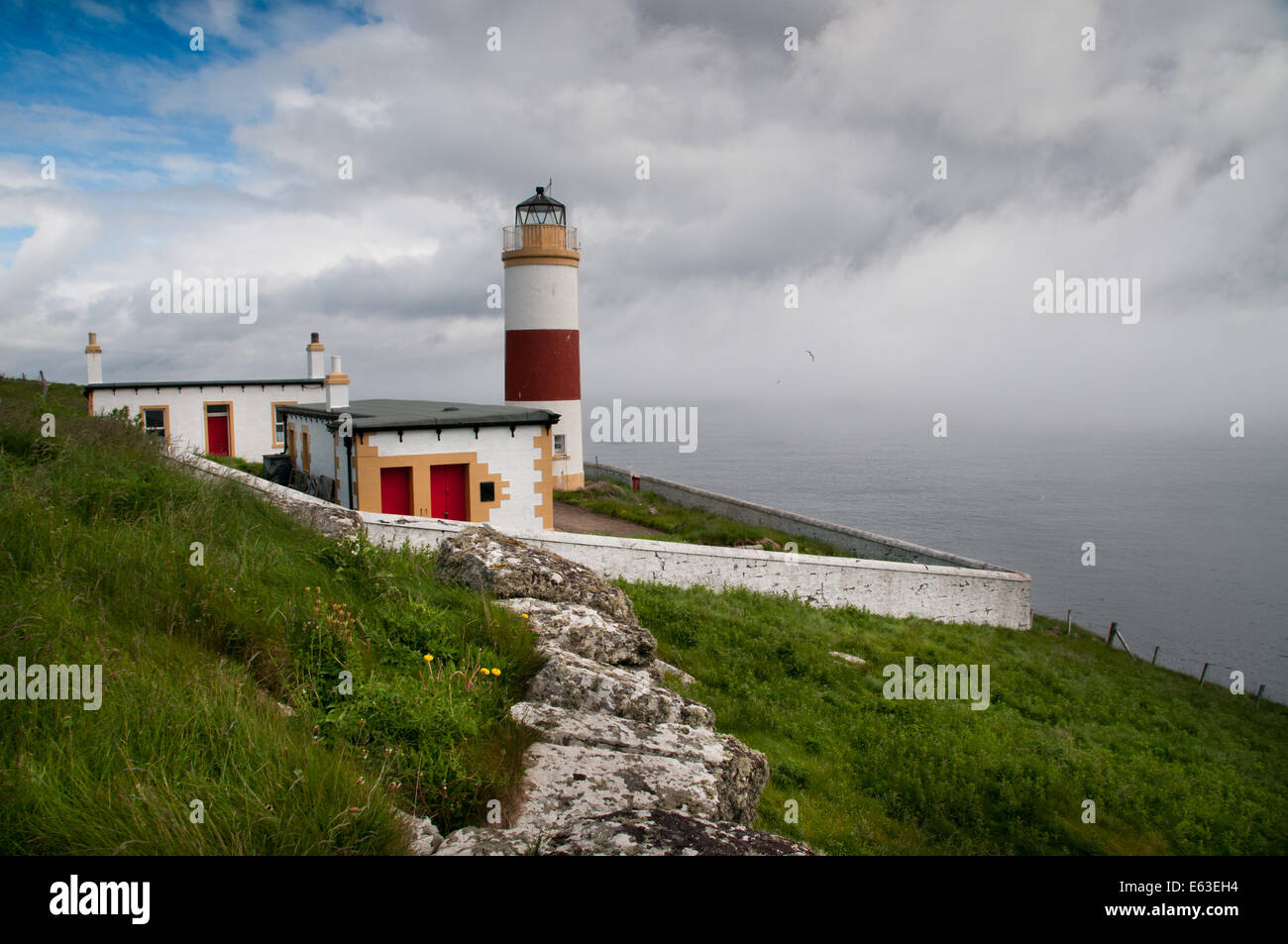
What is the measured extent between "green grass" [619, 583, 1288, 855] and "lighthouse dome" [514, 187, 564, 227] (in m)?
18.4

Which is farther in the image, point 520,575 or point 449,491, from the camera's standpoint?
point 449,491

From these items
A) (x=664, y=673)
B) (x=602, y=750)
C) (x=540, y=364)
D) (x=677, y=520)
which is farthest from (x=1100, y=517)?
(x=602, y=750)

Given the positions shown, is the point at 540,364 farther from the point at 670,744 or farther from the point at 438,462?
the point at 670,744

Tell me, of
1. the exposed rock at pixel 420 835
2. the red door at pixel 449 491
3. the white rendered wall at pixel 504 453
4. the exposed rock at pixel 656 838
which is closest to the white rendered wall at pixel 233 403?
the red door at pixel 449 491

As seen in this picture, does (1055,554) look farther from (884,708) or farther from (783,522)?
(884,708)

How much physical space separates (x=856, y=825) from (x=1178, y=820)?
4900 mm

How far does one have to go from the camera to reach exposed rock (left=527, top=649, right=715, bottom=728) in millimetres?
5102

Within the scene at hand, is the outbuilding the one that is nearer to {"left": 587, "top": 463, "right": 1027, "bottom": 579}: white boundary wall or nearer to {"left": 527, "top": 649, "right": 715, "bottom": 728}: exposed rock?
{"left": 587, "top": 463, "right": 1027, "bottom": 579}: white boundary wall

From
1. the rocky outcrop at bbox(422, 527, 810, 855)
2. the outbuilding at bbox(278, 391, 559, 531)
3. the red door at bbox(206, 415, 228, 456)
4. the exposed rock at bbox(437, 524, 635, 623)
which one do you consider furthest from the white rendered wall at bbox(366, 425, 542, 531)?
the red door at bbox(206, 415, 228, 456)

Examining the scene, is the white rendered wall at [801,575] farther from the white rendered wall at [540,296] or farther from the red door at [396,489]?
the white rendered wall at [540,296]

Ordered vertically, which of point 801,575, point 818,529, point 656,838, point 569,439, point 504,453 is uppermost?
point 569,439

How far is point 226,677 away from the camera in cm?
394

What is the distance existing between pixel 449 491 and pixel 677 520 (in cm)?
973

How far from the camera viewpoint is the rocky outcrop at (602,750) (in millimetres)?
3340
